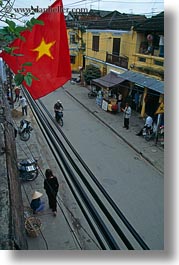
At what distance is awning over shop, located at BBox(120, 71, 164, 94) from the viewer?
13.5 meters

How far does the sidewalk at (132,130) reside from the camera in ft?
38.0

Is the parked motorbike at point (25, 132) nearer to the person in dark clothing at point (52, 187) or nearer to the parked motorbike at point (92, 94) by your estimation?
the person in dark clothing at point (52, 187)

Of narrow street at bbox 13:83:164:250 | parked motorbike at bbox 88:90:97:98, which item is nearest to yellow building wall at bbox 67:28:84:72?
parked motorbike at bbox 88:90:97:98

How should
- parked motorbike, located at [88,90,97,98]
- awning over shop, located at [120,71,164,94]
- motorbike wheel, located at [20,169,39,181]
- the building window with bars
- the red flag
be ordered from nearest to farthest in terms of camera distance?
the red flag → motorbike wheel, located at [20,169,39,181] → awning over shop, located at [120,71,164,94] → parked motorbike, located at [88,90,97,98] → the building window with bars

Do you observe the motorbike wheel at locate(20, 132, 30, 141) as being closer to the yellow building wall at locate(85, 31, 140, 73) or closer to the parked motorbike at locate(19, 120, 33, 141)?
the parked motorbike at locate(19, 120, 33, 141)

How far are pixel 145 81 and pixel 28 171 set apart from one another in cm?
847

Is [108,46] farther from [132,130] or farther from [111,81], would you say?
[132,130]

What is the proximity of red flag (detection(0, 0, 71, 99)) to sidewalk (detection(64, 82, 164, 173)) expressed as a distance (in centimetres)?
717

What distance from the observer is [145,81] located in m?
14.6

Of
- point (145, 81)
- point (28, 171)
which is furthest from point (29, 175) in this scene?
point (145, 81)

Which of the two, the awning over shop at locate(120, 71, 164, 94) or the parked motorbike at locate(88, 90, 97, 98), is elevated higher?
the awning over shop at locate(120, 71, 164, 94)

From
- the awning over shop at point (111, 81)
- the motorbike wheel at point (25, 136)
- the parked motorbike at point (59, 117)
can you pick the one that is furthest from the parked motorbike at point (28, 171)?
the awning over shop at point (111, 81)

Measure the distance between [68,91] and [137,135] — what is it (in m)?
11.5

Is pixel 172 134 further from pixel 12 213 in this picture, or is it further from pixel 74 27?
pixel 74 27
